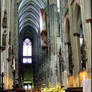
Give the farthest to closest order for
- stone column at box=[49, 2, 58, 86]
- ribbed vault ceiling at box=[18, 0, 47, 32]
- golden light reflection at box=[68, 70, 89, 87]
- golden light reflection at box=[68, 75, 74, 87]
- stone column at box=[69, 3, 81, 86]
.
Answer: ribbed vault ceiling at box=[18, 0, 47, 32]
stone column at box=[49, 2, 58, 86]
golden light reflection at box=[68, 75, 74, 87]
stone column at box=[69, 3, 81, 86]
golden light reflection at box=[68, 70, 89, 87]

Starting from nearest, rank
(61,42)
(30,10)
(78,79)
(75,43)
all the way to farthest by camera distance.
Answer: (78,79) → (75,43) → (61,42) → (30,10)

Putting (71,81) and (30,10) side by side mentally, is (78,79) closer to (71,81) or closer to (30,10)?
(71,81)

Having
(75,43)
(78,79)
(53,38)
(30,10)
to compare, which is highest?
(30,10)

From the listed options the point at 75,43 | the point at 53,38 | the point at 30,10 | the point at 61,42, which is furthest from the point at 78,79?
the point at 30,10

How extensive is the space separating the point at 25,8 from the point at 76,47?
26601 millimetres

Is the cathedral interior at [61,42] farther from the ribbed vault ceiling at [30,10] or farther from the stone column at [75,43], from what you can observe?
the ribbed vault ceiling at [30,10]

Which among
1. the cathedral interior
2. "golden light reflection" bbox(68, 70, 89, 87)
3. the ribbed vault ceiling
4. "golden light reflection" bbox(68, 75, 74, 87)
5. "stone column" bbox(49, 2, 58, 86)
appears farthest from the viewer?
the ribbed vault ceiling

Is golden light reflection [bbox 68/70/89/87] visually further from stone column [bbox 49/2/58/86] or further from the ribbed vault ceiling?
the ribbed vault ceiling

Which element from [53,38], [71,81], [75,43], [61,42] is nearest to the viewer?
[75,43]

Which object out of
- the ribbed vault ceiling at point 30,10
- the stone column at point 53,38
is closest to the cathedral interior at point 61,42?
the stone column at point 53,38

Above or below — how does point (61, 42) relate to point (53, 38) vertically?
below

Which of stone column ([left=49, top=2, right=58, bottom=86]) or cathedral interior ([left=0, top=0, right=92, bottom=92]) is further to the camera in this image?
stone column ([left=49, top=2, right=58, bottom=86])

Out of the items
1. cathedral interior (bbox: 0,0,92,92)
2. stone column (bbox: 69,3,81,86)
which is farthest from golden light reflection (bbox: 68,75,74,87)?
stone column (bbox: 69,3,81,86)

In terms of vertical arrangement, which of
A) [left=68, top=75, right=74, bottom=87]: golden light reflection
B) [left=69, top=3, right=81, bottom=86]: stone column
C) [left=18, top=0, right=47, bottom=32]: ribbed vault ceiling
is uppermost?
[left=18, top=0, right=47, bottom=32]: ribbed vault ceiling
